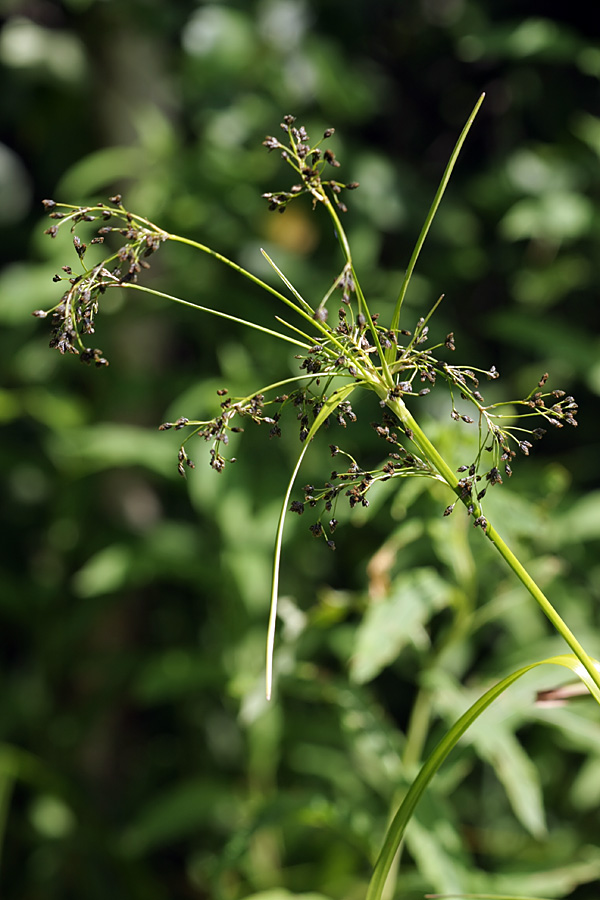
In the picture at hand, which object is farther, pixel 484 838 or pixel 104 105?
pixel 104 105

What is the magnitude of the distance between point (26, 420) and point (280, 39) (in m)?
0.86

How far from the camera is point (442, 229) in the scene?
1.54m

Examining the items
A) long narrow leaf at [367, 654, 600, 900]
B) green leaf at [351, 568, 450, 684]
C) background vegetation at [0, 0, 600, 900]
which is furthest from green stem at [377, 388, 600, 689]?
background vegetation at [0, 0, 600, 900]

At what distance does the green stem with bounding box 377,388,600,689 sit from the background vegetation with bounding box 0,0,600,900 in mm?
468

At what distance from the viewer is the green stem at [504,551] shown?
43 cm

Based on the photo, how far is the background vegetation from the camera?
1153 millimetres

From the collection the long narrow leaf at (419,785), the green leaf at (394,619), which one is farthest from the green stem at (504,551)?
the green leaf at (394,619)

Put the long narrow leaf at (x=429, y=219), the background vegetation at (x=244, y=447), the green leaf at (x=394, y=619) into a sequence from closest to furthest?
the long narrow leaf at (x=429, y=219)
the green leaf at (x=394, y=619)
the background vegetation at (x=244, y=447)

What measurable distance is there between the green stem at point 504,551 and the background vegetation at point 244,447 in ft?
1.54

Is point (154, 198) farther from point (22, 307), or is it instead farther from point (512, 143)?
point (512, 143)

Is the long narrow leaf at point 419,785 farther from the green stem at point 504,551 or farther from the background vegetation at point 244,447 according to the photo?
the background vegetation at point 244,447

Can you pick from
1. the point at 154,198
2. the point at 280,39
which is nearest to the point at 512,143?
the point at 280,39

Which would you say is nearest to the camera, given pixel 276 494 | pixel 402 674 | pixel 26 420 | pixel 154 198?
pixel 276 494

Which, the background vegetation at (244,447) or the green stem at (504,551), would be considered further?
the background vegetation at (244,447)
